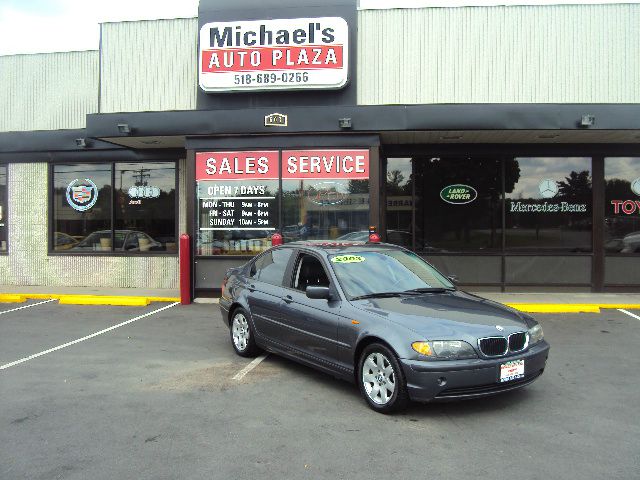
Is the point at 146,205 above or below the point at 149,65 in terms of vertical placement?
below

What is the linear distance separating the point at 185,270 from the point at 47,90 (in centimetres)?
646

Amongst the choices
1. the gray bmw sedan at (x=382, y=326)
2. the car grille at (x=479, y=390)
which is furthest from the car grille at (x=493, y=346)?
the car grille at (x=479, y=390)

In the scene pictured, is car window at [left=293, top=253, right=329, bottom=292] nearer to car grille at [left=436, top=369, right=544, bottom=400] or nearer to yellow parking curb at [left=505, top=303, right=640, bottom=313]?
car grille at [left=436, top=369, right=544, bottom=400]

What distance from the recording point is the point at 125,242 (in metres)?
13.9

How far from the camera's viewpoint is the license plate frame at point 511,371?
4.79m

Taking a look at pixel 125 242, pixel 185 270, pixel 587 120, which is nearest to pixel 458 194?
pixel 587 120

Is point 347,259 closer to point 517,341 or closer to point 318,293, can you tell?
point 318,293

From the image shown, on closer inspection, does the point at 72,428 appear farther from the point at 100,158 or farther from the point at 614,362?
the point at 100,158

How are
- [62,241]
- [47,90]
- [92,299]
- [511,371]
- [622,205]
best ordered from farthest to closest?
[62,241] → [47,90] → [622,205] → [92,299] → [511,371]

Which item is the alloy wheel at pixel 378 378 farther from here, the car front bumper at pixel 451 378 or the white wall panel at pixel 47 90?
the white wall panel at pixel 47 90

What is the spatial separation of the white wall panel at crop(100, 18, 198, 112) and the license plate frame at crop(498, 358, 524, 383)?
30.9ft

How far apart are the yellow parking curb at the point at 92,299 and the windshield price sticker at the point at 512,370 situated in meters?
8.38

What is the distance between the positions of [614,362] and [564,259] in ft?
20.1

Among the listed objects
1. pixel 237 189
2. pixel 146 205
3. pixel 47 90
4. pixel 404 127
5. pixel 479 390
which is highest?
pixel 47 90
